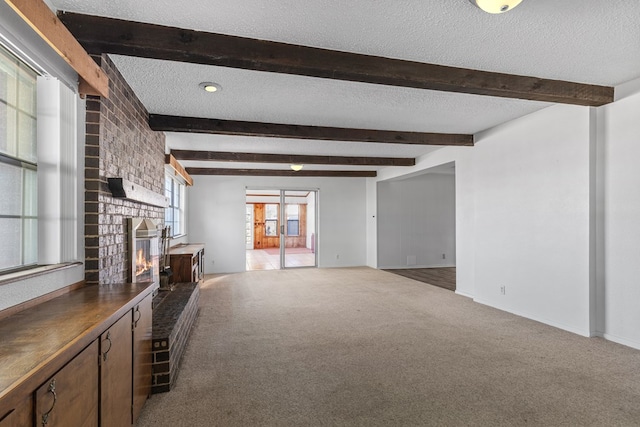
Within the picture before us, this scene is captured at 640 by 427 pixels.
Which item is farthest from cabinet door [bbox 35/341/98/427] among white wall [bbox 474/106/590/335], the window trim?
the window trim

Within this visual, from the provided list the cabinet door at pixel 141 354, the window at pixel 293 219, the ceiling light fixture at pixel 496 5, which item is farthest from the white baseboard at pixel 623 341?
the window at pixel 293 219

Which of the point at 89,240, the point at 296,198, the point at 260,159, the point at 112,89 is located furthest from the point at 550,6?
the point at 296,198

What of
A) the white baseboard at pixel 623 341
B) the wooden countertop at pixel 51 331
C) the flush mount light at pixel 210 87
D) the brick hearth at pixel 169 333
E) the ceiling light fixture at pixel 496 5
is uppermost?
the flush mount light at pixel 210 87

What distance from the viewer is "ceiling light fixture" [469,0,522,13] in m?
1.85

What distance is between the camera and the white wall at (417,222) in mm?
8453

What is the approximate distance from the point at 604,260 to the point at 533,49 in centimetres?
230

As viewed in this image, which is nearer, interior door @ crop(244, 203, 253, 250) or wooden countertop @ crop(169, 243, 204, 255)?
wooden countertop @ crop(169, 243, 204, 255)

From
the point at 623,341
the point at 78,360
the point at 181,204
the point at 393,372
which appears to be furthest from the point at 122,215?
the point at 181,204

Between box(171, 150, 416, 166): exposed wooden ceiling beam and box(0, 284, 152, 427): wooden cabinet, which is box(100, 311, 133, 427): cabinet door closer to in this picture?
box(0, 284, 152, 427): wooden cabinet

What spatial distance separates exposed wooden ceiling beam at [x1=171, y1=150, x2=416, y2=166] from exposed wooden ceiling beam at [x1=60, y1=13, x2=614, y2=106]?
12.1 ft

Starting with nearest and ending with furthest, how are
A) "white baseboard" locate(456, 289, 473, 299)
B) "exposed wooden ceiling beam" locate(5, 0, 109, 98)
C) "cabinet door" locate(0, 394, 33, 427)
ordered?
1. "cabinet door" locate(0, 394, 33, 427)
2. "exposed wooden ceiling beam" locate(5, 0, 109, 98)
3. "white baseboard" locate(456, 289, 473, 299)

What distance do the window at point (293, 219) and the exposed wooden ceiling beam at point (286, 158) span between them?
127 inches

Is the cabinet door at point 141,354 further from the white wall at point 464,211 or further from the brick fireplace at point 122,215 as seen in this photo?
the white wall at point 464,211

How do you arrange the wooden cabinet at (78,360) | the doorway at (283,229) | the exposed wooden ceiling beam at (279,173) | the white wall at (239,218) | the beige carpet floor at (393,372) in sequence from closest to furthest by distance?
the wooden cabinet at (78,360), the beige carpet floor at (393,372), the exposed wooden ceiling beam at (279,173), the white wall at (239,218), the doorway at (283,229)
